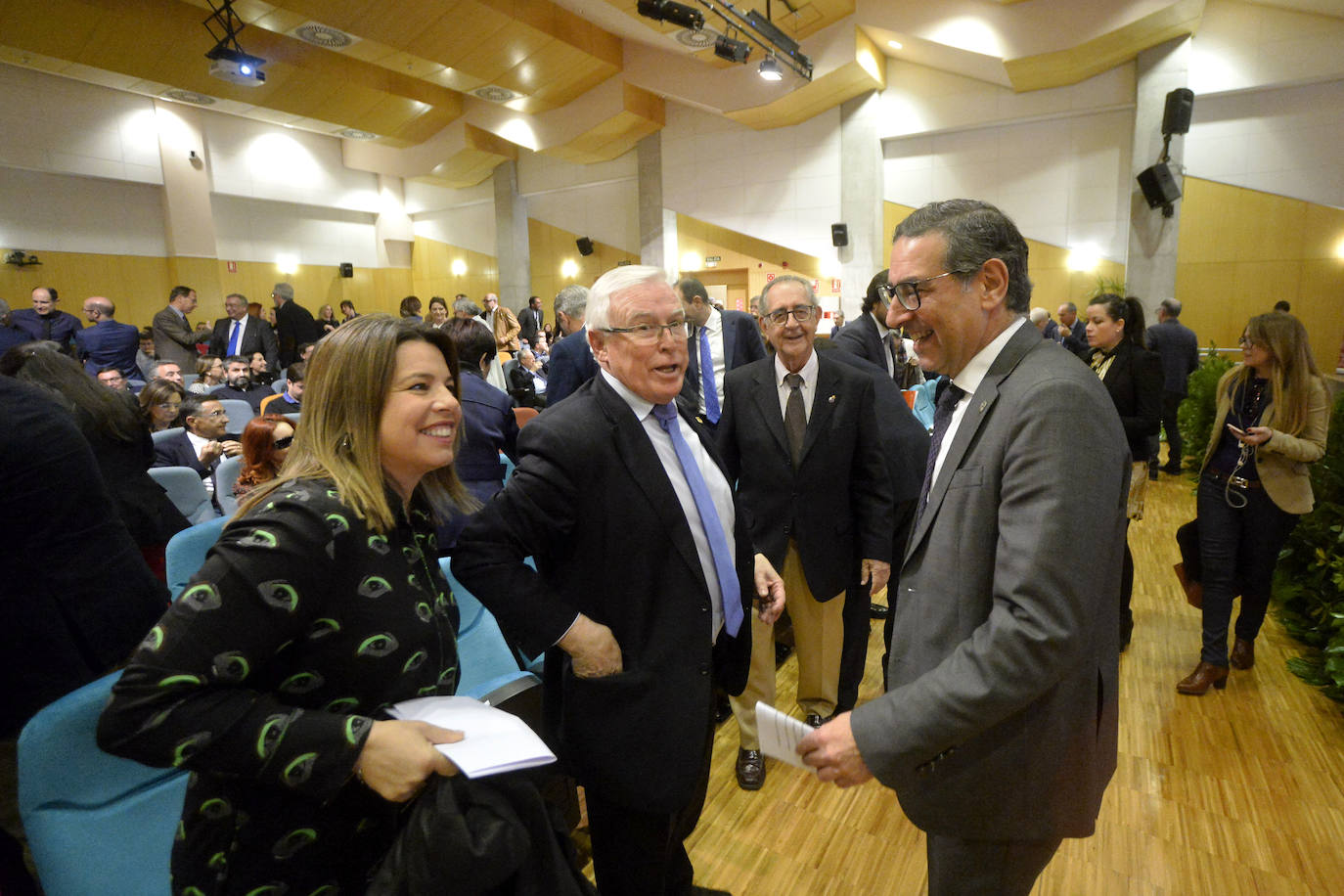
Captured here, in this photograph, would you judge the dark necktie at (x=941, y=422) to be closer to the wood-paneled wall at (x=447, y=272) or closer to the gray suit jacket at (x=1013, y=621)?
the gray suit jacket at (x=1013, y=621)

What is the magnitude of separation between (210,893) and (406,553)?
1.60ft

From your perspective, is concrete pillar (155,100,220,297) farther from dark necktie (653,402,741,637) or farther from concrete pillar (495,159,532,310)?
dark necktie (653,402,741,637)

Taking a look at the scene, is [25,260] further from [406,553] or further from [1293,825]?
[1293,825]

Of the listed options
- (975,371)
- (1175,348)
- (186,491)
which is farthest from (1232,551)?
(1175,348)

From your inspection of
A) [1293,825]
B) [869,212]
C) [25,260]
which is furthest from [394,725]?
[25,260]

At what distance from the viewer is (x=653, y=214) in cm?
1249

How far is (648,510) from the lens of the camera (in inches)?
55.3

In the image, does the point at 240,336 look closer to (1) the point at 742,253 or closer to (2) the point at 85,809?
(2) the point at 85,809

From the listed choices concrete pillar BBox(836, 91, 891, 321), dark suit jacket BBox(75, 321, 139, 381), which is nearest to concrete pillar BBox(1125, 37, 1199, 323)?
concrete pillar BBox(836, 91, 891, 321)

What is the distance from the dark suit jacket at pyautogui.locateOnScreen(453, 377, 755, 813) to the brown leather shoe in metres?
2.60

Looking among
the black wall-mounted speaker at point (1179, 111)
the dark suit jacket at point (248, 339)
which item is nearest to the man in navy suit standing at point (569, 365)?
the dark suit jacket at point (248, 339)

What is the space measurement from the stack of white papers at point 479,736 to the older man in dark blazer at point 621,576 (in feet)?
0.94

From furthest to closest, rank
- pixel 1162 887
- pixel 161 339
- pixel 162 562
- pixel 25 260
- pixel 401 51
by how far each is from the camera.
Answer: pixel 25 260 < pixel 401 51 < pixel 161 339 < pixel 162 562 < pixel 1162 887

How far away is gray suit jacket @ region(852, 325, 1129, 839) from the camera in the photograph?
957 mm
